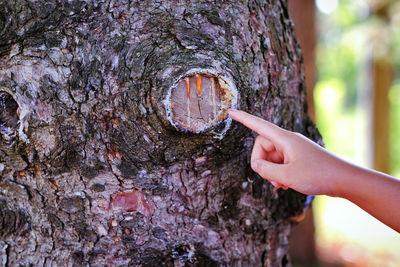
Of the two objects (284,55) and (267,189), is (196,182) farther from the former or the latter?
(284,55)

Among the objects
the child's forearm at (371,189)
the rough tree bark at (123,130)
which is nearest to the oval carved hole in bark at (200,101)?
the rough tree bark at (123,130)

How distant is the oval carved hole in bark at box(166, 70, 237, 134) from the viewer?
1.20 meters

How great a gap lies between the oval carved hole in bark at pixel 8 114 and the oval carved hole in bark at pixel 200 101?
0.48 meters

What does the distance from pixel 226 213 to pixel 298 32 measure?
149 inches

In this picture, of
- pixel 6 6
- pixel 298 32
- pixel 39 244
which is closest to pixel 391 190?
pixel 39 244

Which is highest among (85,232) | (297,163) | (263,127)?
(263,127)

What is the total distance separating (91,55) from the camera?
4.06 ft

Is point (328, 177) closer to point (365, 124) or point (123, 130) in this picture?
point (123, 130)

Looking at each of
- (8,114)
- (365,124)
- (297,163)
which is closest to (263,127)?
(297,163)

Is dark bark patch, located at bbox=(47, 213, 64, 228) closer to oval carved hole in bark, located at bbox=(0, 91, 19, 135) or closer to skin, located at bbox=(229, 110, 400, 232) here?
oval carved hole in bark, located at bbox=(0, 91, 19, 135)

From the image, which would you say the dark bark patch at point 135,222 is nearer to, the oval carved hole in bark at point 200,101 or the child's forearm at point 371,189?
the oval carved hole in bark at point 200,101

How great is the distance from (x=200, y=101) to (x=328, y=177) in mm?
445

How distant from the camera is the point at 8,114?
1.23 m

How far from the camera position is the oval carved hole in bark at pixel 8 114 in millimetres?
1222
